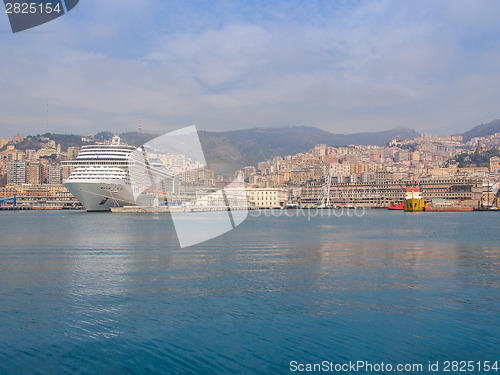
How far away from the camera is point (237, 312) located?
8.35 m

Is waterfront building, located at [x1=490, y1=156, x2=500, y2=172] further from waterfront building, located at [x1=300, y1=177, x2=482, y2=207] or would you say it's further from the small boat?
the small boat

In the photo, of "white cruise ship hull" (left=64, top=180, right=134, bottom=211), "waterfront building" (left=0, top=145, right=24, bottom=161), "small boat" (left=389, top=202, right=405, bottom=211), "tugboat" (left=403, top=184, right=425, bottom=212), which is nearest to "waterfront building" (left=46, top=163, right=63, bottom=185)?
"waterfront building" (left=0, top=145, right=24, bottom=161)

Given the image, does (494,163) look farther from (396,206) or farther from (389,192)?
(396,206)

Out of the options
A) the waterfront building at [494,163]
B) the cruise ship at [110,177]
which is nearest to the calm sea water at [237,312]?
the cruise ship at [110,177]

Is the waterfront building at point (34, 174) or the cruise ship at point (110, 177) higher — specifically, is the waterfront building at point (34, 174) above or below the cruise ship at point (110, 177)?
above

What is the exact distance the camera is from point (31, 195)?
341 feet

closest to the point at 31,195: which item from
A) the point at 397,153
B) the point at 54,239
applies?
the point at 54,239

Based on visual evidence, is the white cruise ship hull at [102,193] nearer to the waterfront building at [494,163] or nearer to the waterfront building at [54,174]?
the waterfront building at [54,174]

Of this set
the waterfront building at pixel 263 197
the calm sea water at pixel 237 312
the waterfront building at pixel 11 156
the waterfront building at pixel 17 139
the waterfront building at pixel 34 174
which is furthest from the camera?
the waterfront building at pixel 17 139

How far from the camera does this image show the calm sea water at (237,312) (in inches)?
251

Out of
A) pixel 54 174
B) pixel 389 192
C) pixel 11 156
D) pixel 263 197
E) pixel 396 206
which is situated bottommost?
pixel 396 206

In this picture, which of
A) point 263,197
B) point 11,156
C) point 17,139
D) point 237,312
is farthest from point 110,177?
point 17,139

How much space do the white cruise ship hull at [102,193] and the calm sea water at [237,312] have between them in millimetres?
33569

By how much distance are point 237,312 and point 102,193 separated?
4389 centimetres
